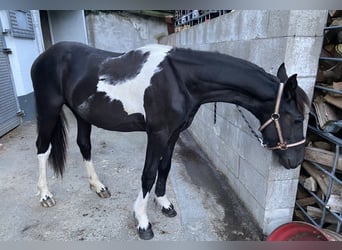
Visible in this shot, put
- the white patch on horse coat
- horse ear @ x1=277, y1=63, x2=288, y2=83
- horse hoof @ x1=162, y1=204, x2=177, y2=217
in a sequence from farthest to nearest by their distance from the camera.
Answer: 1. horse hoof @ x1=162, y1=204, x2=177, y2=217
2. the white patch on horse coat
3. horse ear @ x1=277, y1=63, x2=288, y2=83

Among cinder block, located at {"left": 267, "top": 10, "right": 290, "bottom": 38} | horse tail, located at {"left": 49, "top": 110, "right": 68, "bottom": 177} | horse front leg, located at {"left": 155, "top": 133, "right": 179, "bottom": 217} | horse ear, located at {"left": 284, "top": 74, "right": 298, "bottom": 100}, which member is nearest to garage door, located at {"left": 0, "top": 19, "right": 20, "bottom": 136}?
horse tail, located at {"left": 49, "top": 110, "right": 68, "bottom": 177}

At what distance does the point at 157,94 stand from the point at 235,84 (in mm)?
377

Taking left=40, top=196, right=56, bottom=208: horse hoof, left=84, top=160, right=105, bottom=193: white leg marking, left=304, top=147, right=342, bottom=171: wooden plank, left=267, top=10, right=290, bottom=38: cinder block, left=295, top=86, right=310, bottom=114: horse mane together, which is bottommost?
left=40, top=196, right=56, bottom=208: horse hoof

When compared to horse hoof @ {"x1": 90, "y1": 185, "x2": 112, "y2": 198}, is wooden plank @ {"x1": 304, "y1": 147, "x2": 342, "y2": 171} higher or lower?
higher

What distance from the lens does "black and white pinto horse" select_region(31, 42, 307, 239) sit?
106cm

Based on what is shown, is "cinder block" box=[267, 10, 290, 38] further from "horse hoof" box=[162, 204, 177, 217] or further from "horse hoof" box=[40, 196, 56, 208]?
"horse hoof" box=[40, 196, 56, 208]

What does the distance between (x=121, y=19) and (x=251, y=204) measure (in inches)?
72.0

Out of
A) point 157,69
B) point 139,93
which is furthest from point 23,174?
point 157,69

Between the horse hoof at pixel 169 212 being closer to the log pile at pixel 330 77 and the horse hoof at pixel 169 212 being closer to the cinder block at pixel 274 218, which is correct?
the cinder block at pixel 274 218

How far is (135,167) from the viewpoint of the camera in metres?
2.18

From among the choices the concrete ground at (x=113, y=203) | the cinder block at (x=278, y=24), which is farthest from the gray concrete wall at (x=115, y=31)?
the cinder block at (x=278, y=24)

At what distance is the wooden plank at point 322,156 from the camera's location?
1.13 m

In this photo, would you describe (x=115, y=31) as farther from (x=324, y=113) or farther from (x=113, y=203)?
(x=324, y=113)

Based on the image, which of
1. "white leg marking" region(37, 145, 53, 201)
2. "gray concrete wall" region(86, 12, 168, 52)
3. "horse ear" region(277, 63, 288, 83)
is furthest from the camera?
"gray concrete wall" region(86, 12, 168, 52)
